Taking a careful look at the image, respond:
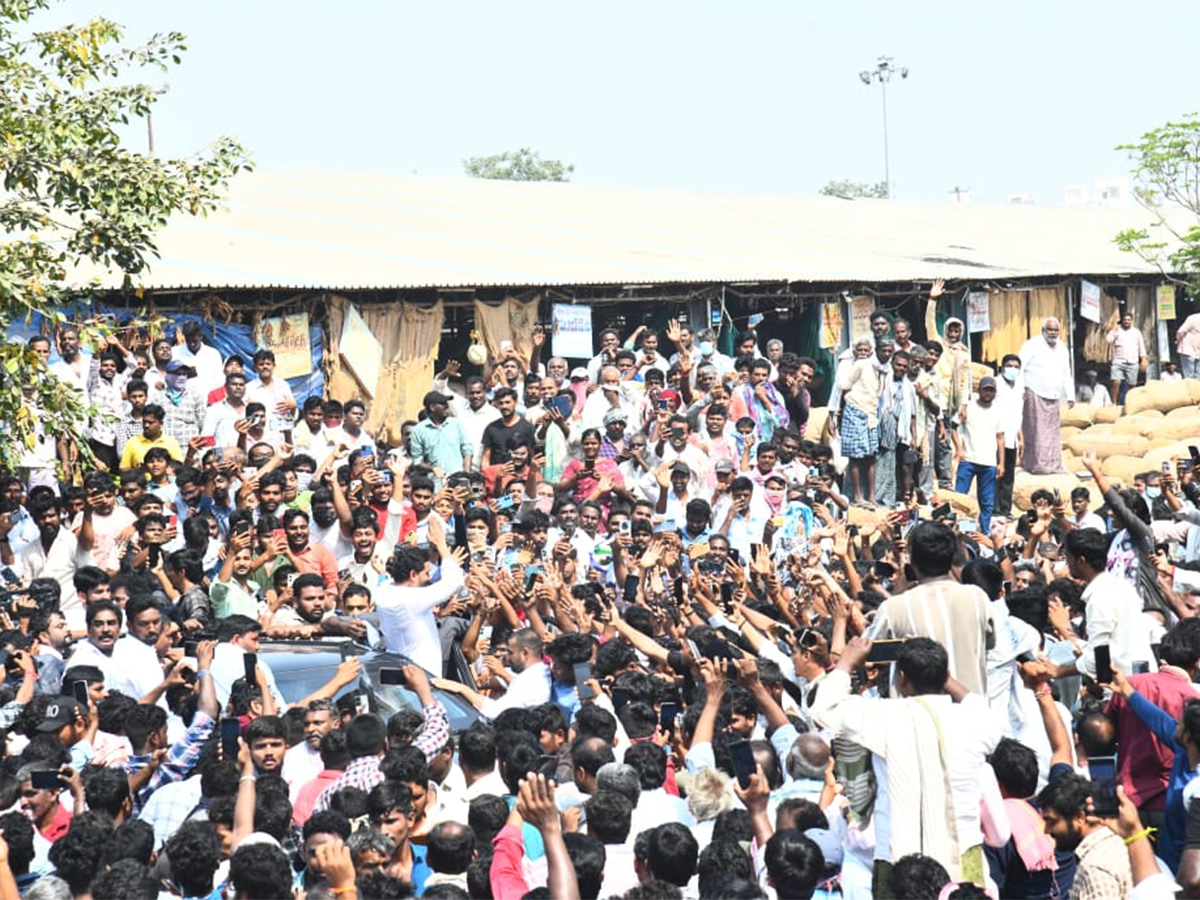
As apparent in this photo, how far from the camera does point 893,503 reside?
1688cm

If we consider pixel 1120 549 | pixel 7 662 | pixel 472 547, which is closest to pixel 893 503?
pixel 472 547

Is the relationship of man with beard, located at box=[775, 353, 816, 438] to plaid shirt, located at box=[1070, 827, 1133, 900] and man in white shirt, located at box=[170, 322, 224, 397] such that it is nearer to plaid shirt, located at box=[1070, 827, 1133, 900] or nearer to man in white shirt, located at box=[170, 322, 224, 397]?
man in white shirt, located at box=[170, 322, 224, 397]

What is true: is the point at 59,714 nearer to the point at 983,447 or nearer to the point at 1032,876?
the point at 1032,876

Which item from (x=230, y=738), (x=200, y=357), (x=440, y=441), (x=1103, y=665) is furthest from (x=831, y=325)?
(x=230, y=738)

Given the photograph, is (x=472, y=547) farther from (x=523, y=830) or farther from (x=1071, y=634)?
(x=523, y=830)

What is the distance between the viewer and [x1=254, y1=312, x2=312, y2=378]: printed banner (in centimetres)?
1492

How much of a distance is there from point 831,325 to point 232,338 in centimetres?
780

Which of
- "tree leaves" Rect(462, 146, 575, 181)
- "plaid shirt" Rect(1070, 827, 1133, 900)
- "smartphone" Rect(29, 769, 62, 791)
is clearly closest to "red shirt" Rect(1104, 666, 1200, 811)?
"plaid shirt" Rect(1070, 827, 1133, 900)

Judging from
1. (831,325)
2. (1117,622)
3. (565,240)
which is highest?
(565,240)

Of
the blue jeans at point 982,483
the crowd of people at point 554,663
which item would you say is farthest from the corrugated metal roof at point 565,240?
the blue jeans at point 982,483

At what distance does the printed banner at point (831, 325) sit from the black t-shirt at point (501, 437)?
6.65m

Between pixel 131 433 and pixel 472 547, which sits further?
pixel 131 433

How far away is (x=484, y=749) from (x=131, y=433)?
7.03m

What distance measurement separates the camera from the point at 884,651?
5645 millimetres
